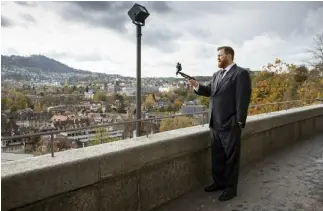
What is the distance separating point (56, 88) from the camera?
421 centimetres

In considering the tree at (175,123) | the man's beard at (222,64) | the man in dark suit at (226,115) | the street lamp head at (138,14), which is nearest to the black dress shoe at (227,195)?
the man in dark suit at (226,115)

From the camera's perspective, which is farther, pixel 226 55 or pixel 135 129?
pixel 226 55

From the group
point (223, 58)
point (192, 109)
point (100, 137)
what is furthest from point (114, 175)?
point (223, 58)

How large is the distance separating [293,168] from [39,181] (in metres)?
4.12

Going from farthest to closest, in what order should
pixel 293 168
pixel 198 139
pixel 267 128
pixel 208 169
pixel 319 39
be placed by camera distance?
1. pixel 319 39
2. pixel 267 128
3. pixel 293 168
4. pixel 208 169
5. pixel 198 139

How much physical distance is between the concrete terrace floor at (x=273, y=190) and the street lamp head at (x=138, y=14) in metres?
2.09

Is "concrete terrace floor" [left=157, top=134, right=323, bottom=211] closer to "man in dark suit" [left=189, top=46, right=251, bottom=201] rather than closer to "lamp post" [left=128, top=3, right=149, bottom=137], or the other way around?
"man in dark suit" [left=189, top=46, right=251, bottom=201]

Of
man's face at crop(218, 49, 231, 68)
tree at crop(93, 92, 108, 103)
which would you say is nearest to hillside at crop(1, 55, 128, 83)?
tree at crop(93, 92, 108, 103)

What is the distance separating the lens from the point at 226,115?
383cm

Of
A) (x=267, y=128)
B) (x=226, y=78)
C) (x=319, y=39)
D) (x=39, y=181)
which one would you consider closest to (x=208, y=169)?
(x=226, y=78)

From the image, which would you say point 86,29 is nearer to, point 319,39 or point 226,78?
point 226,78

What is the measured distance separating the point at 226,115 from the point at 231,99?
191 millimetres

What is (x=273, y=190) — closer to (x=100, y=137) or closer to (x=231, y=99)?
(x=231, y=99)

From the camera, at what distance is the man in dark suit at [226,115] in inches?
147
